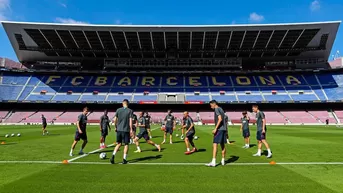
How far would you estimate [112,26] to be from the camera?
179 ft

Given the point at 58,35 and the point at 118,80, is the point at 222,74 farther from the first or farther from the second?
the point at 58,35

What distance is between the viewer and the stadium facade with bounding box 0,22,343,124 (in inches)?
2223

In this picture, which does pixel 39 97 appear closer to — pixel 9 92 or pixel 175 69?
pixel 9 92

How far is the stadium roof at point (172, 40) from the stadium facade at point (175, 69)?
0.71 feet

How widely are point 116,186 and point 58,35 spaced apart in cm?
5813

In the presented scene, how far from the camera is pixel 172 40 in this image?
194 ft

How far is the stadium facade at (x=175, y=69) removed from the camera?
185 feet

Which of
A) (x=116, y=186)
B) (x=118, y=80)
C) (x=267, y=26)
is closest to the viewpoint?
(x=116, y=186)

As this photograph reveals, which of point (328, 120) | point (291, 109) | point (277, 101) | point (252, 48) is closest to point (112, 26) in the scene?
point (252, 48)

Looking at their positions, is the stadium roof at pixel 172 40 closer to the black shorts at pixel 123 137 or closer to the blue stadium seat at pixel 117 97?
the blue stadium seat at pixel 117 97

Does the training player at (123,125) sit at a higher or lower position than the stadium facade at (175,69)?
lower

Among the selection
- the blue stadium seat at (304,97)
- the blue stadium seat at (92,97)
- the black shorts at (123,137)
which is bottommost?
the black shorts at (123,137)

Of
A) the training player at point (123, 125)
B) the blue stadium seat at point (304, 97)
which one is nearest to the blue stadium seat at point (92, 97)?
the blue stadium seat at point (304, 97)

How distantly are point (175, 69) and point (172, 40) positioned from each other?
37.9ft
